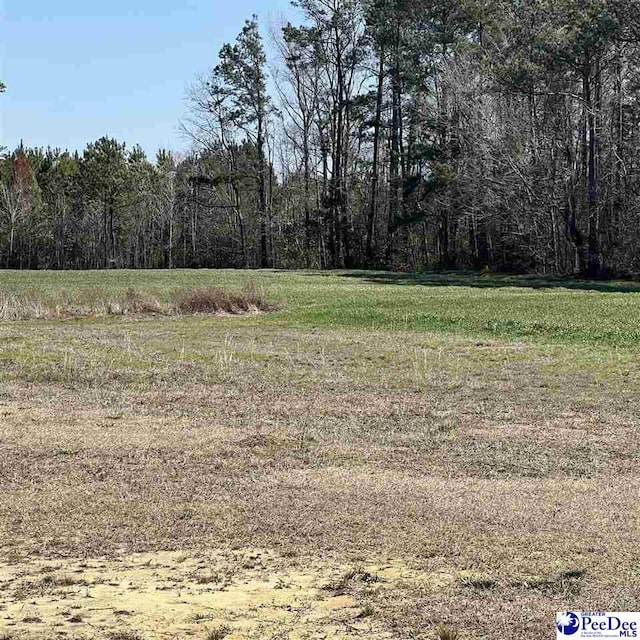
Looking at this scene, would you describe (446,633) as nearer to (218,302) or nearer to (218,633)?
(218,633)

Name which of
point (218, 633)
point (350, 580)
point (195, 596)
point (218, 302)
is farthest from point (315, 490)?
point (218, 302)

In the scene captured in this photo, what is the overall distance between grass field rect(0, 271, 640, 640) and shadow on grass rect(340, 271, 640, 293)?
18312mm

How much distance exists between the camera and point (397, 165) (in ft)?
178

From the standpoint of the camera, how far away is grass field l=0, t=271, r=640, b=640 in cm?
464

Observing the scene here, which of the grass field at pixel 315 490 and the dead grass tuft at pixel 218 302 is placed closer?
the grass field at pixel 315 490

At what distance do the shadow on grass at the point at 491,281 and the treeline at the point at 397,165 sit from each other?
2.43 metres

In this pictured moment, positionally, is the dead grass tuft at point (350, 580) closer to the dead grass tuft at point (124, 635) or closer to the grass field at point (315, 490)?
the grass field at point (315, 490)

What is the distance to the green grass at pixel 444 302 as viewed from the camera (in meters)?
20.0

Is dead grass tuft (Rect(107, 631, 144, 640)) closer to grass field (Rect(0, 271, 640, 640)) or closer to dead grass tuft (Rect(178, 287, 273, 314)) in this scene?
grass field (Rect(0, 271, 640, 640))

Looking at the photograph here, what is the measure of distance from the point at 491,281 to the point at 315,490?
108ft

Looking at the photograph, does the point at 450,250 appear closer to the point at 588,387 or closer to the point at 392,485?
the point at 588,387

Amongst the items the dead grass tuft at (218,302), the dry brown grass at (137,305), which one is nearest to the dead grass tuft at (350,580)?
the dry brown grass at (137,305)

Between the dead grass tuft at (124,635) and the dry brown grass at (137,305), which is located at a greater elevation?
the dry brown grass at (137,305)

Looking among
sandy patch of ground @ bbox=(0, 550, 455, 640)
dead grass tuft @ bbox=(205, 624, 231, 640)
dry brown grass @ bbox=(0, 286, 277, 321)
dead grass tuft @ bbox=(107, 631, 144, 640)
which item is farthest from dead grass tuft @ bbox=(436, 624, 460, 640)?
dry brown grass @ bbox=(0, 286, 277, 321)
